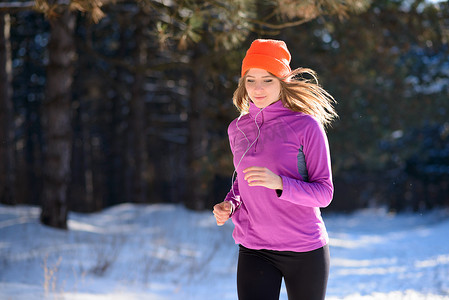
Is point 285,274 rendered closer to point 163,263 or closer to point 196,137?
point 163,263

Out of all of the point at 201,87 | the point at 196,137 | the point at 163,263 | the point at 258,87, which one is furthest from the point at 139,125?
the point at 258,87

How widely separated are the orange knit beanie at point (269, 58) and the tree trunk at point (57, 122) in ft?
25.7

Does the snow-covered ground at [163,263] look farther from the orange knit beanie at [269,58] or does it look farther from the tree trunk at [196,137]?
the orange knit beanie at [269,58]

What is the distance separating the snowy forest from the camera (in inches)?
249

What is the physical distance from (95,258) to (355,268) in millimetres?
4609

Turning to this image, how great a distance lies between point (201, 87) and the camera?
14461 mm

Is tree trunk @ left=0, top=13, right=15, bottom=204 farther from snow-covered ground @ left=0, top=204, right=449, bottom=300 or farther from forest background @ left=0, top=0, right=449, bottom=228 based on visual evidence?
snow-covered ground @ left=0, top=204, right=449, bottom=300

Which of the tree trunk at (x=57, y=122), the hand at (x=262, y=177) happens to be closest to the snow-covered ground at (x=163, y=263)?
the tree trunk at (x=57, y=122)

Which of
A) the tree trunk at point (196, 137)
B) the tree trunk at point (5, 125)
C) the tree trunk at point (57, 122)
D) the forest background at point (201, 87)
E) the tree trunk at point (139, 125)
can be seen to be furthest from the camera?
the tree trunk at point (139, 125)

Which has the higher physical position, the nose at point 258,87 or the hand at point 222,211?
the nose at point 258,87

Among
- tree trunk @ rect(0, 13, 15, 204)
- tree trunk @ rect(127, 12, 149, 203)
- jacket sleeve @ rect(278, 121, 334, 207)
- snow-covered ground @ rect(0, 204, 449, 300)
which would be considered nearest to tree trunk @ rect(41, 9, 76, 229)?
snow-covered ground @ rect(0, 204, 449, 300)

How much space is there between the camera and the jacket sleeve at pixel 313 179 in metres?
2.36

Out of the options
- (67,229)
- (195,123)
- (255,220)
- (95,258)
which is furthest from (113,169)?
(255,220)

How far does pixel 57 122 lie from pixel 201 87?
218 inches
